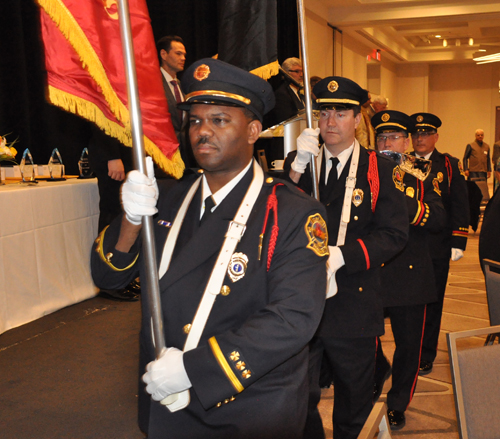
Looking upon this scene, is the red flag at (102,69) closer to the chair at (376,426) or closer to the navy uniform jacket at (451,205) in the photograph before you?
the chair at (376,426)

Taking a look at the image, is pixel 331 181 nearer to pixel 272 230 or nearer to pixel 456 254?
pixel 272 230

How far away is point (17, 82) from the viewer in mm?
5430

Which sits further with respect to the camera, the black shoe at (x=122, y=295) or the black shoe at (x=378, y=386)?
the black shoe at (x=122, y=295)

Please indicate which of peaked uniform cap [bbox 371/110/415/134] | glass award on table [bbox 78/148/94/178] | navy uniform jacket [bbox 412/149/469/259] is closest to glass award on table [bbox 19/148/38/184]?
glass award on table [bbox 78/148/94/178]

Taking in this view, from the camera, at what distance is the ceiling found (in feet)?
A: 35.0

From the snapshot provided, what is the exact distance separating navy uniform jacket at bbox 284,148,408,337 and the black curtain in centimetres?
339

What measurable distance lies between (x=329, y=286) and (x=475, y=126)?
1909 cm

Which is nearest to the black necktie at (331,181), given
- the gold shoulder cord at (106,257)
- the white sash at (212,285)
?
the white sash at (212,285)

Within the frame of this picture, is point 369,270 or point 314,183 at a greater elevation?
point 314,183

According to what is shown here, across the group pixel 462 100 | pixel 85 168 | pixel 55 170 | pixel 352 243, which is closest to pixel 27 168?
pixel 55 170

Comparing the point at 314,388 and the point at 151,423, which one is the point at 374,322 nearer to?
the point at 314,388

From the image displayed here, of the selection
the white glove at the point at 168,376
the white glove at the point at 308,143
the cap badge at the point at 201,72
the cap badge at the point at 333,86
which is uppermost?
the cap badge at the point at 333,86

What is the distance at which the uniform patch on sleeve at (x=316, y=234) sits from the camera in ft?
4.43

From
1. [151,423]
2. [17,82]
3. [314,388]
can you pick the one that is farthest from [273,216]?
[17,82]
